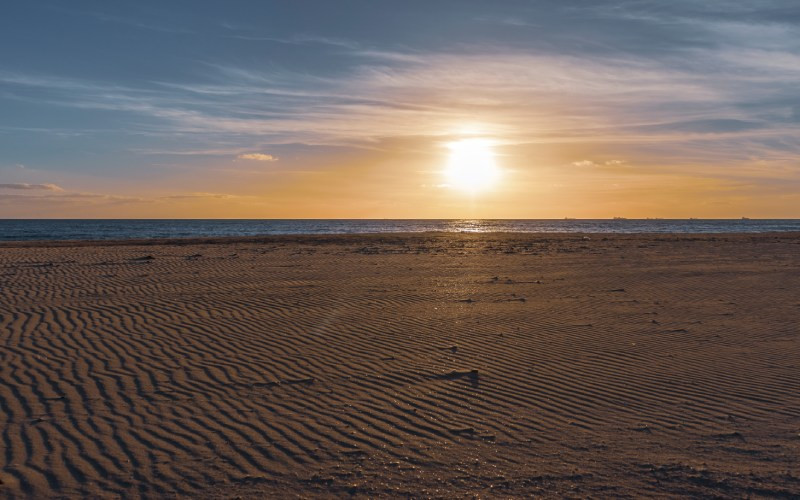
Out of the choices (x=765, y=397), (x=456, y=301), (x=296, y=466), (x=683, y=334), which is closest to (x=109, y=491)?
(x=296, y=466)

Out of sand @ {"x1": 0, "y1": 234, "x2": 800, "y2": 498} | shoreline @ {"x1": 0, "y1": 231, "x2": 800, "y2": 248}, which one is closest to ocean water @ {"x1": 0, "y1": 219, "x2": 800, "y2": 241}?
shoreline @ {"x1": 0, "y1": 231, "x2": 800, "y2": 248}

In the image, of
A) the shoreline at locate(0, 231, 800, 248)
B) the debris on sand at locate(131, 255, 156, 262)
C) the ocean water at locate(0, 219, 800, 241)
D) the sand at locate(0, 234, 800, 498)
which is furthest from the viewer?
the ocean water at locate(0, 219, 800, 241)

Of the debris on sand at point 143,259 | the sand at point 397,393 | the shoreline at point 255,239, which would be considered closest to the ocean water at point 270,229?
the shoreline at point 255,239

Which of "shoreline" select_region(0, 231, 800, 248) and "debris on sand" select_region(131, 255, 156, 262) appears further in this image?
"shoreline" select_region(0, 231, 800, 248)

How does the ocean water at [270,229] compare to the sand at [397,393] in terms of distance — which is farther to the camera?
the ocean water at [270,229]

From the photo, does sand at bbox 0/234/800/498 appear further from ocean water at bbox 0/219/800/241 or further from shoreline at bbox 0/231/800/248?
ocean water at bbox 0/219/800/241

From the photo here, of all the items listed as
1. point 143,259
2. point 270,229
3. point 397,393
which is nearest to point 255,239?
point 143,259

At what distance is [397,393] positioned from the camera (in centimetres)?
728

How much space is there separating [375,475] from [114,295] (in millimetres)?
11909

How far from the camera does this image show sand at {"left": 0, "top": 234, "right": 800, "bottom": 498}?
5.01 meters

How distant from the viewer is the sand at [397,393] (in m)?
5.01

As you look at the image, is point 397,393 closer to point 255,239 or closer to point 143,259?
point 143,259

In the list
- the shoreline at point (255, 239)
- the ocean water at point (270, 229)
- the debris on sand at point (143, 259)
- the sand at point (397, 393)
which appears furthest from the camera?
the ocean water at point (270, 229)

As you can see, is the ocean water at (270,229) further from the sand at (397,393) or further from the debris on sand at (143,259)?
the sand at (397,393)
